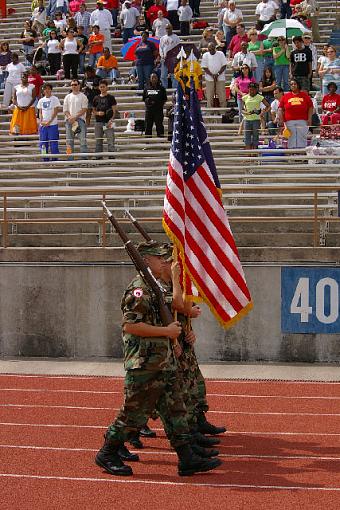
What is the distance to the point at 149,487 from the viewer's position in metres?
10.4

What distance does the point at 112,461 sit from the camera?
35.0ft

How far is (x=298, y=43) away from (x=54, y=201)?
6.26m

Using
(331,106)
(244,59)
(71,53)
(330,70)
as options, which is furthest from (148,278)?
(71,53)

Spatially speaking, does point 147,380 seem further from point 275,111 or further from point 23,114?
point 23,114

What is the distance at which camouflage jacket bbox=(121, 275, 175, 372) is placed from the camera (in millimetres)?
10398

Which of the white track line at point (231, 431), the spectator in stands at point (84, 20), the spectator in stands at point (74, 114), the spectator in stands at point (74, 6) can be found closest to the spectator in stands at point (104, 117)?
the spectator in stands at point (74, 114)

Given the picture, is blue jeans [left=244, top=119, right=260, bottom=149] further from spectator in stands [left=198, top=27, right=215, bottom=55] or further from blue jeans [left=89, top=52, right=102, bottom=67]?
blue jeans [left=89, top=52, right=102, bottom=67]

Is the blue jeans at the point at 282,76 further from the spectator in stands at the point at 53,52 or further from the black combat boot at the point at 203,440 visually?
Answer: the black combat boot at the point at 203,440

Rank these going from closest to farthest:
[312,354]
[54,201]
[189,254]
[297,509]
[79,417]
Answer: [297,509] < [189,254] < [79,417] < [312,354] < [54,201]

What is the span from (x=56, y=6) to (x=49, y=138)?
8033 millimetres

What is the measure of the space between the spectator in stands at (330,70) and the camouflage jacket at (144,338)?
1426 cm

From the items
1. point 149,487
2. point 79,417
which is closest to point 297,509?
point 149,487

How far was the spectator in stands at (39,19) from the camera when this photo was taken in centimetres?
3150

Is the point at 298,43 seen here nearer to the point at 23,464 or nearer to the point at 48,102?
the point at 48,102
